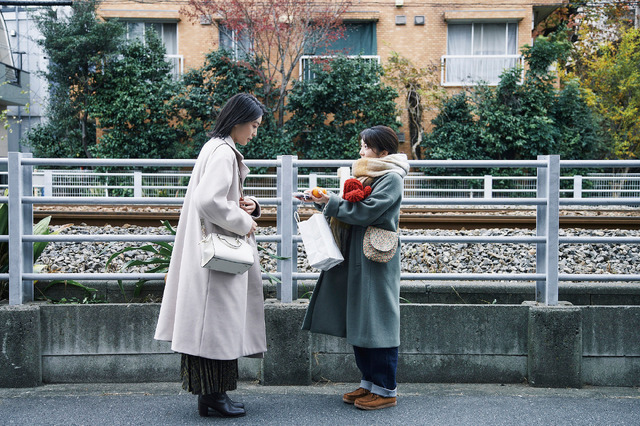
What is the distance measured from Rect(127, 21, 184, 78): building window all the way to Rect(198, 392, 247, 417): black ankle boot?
59.9 feet

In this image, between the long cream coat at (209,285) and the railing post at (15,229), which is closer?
the long cream coat at (209,285)

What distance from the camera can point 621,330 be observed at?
4.36 metres

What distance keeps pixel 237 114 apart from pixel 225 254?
0.86m

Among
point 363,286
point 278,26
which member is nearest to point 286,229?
point 363,286

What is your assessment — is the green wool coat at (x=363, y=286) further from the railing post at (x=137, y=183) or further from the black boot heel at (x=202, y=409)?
the railing post at (x=137, y=183)

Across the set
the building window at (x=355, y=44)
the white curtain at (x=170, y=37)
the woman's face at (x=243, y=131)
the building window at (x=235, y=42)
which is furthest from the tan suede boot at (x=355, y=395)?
the white curtain at (x=170, y=37)

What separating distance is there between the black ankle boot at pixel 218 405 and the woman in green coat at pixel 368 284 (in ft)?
2.19

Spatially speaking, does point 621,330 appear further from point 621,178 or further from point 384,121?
point 384,121

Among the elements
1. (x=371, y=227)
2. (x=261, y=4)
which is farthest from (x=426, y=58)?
(x=371, y=227)

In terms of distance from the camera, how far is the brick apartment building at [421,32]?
20875 mm

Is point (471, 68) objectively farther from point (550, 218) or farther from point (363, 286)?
point (363, 286)

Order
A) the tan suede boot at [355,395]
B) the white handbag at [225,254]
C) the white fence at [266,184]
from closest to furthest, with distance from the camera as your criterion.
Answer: the white handbag at [225,254] → the tan suede boot at [355,395] → the white fence at [266,184]

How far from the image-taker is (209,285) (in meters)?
3.53

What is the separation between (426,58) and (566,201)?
17.8 m
